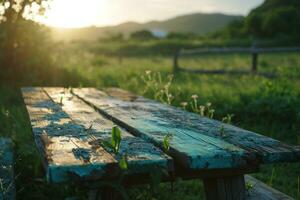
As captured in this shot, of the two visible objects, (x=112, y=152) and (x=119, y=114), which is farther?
(x=119, y=114)

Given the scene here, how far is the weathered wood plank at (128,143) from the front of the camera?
1444 mm

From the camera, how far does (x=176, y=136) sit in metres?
1.89

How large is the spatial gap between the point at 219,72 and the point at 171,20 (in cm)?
12547

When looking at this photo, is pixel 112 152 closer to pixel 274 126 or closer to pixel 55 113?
pixel 55 113

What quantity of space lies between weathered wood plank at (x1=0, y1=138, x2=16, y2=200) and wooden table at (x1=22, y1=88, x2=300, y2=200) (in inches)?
14.0

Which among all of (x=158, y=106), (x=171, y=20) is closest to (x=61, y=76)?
(x=158, y=106)

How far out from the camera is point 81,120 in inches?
90.7

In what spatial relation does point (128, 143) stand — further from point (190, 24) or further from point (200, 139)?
point (190, 24)

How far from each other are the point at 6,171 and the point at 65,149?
1.11 m

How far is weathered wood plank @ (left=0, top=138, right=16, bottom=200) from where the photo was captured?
7.27 ft

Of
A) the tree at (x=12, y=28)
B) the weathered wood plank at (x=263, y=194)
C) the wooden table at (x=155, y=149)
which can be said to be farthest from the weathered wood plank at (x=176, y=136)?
the tree at (x=12, y=28)

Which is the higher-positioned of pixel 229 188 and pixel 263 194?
pixel 229 188

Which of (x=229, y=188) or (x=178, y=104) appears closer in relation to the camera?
(x=229, y=188)

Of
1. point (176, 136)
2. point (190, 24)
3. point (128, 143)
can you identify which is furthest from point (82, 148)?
point (190, 24)
